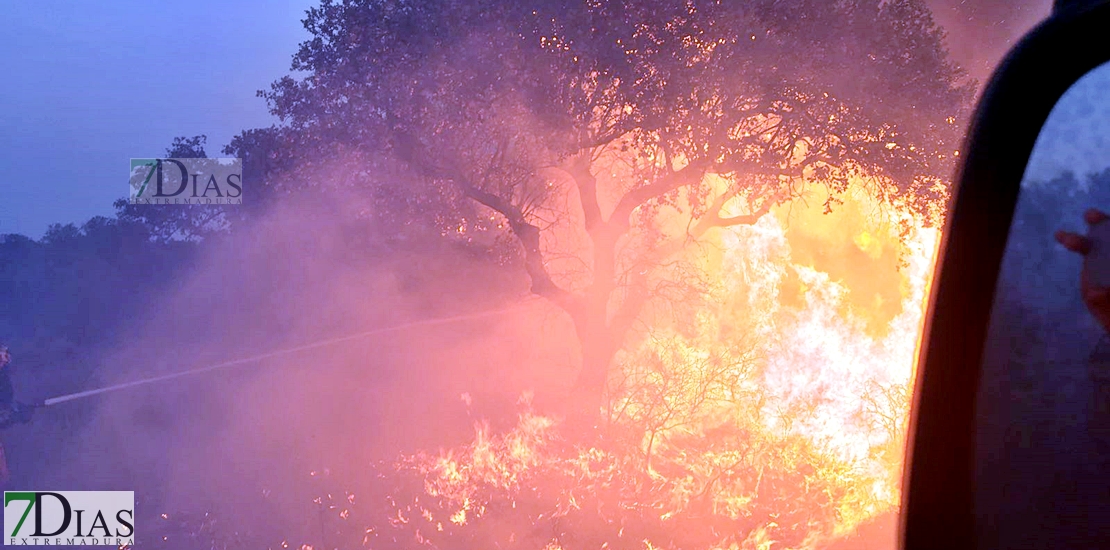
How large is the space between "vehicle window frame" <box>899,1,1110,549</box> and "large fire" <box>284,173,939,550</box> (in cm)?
590

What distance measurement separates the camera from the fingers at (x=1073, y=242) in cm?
145

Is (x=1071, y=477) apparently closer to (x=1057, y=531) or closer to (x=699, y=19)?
(x=1057, y=531)

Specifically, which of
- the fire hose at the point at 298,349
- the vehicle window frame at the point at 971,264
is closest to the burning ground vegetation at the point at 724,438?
the vehicle window frame at the point at 971,264

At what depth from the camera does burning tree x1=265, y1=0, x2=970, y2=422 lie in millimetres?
8430

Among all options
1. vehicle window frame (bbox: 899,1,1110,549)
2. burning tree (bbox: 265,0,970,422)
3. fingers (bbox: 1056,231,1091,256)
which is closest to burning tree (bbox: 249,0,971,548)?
burning tree (bbox: 265,0,970,422)

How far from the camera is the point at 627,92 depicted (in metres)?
8.55

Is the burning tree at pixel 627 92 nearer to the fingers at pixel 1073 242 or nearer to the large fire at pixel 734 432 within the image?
the large fire at pixel 734 432

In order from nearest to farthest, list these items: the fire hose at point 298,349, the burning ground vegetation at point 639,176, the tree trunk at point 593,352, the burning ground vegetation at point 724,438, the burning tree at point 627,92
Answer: the burning ground vegetation at point 724,438 → the burning ground vegetation at point 639,176 → the burning tree at point 627,92 → the tree trunk at point 593,352 → the fire hose at point 298,349

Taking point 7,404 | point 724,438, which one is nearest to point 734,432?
point 724,438

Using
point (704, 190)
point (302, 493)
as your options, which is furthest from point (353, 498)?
point (704, 190)

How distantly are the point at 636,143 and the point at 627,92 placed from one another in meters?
0.88

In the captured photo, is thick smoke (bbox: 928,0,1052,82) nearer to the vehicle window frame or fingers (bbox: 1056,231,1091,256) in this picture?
the vehicle window frame

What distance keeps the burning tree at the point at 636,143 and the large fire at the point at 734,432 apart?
0.04 meters

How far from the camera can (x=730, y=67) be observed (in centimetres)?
859
